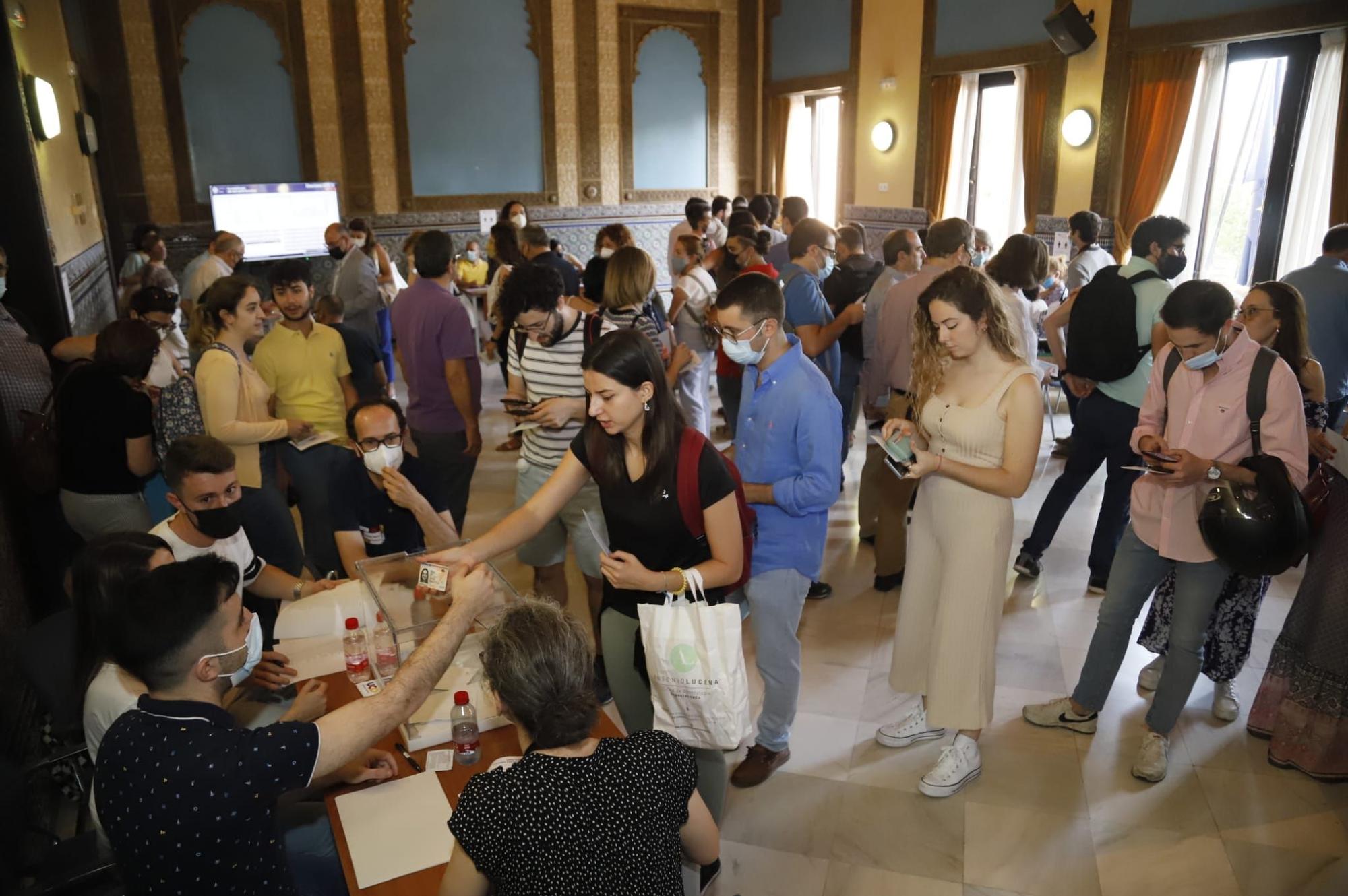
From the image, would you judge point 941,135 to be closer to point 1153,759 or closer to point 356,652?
point 1153,759

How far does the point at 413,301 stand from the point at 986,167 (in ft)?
24.6

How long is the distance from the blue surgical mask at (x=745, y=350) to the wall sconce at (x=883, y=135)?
27.5ft

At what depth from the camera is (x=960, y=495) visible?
9.21 feet

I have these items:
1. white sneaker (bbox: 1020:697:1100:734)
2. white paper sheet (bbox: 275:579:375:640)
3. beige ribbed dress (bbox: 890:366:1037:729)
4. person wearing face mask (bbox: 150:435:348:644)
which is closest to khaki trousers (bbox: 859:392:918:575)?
white sneaker (bbox: 1020:697:1100:734)

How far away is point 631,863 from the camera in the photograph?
60.0 inches

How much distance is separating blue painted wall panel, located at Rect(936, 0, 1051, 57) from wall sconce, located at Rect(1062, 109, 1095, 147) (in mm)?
804

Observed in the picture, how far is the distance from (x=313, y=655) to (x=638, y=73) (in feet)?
33.4

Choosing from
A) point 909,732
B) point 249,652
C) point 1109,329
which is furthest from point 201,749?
point 1109,329

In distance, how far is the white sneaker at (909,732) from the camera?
3.32 metres

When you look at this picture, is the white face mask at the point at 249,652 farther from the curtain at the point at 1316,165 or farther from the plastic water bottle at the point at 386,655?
the curtain at the point at 1316,165

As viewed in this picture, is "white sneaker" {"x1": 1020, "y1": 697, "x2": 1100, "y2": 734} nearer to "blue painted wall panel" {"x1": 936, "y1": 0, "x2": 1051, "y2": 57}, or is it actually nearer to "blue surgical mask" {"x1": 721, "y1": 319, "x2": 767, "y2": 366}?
"blue surgical mask" {"x1": 721, "y1": 319, "x2": 767, "y2": 366}

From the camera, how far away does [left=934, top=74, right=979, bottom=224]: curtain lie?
31.6 feet

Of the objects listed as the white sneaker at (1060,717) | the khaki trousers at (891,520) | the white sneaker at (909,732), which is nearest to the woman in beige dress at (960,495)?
the white sneaker at (909,732)

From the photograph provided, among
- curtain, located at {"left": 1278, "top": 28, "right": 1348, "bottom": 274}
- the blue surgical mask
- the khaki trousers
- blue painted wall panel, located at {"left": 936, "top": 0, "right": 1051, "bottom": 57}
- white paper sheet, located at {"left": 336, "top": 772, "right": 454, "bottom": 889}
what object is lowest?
the khaki trousers
